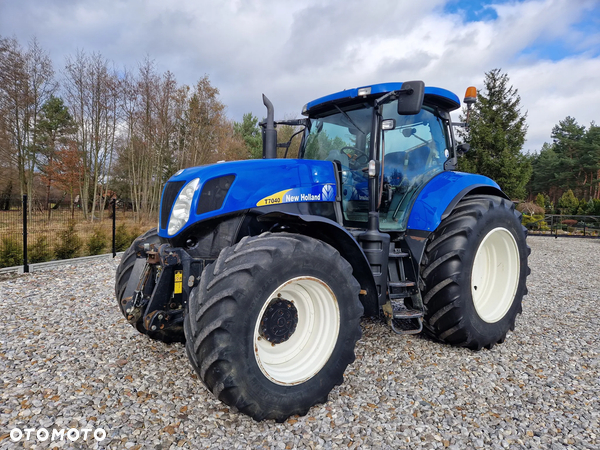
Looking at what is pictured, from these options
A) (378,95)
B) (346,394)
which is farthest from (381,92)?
(346,394)

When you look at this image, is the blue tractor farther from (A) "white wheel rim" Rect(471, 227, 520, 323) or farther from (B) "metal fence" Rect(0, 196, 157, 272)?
(B) "metal fence" Rect(0, 196, 157, 272)

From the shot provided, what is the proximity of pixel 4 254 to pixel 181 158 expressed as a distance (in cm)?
1178

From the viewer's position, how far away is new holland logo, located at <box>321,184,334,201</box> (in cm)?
312

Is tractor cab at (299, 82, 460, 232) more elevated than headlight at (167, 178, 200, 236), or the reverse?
tractor cab at (299, 82, 460, 232)

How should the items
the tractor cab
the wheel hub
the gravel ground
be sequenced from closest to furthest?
the gravel ground < the wheel hub < the tractor cab

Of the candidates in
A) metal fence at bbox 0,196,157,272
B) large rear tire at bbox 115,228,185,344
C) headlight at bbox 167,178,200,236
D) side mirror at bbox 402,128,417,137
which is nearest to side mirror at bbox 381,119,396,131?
side mirror at bbox 402,128,417,137

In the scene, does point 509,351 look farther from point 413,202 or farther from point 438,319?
point 413,202

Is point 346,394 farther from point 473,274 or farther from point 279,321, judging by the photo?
point 473,274

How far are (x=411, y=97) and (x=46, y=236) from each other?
25.4 ft

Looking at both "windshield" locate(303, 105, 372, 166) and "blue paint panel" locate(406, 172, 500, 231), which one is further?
"windshield" locate(303, 105, 372, 166)

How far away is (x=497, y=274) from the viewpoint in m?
3.95

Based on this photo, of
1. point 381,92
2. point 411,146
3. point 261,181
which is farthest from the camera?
point 411,146

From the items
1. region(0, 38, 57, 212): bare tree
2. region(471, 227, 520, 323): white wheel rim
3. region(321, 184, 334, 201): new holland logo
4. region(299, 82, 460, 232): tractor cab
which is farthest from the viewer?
region(0, 38, 57, 212): bare tree

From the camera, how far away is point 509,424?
2361 mm
